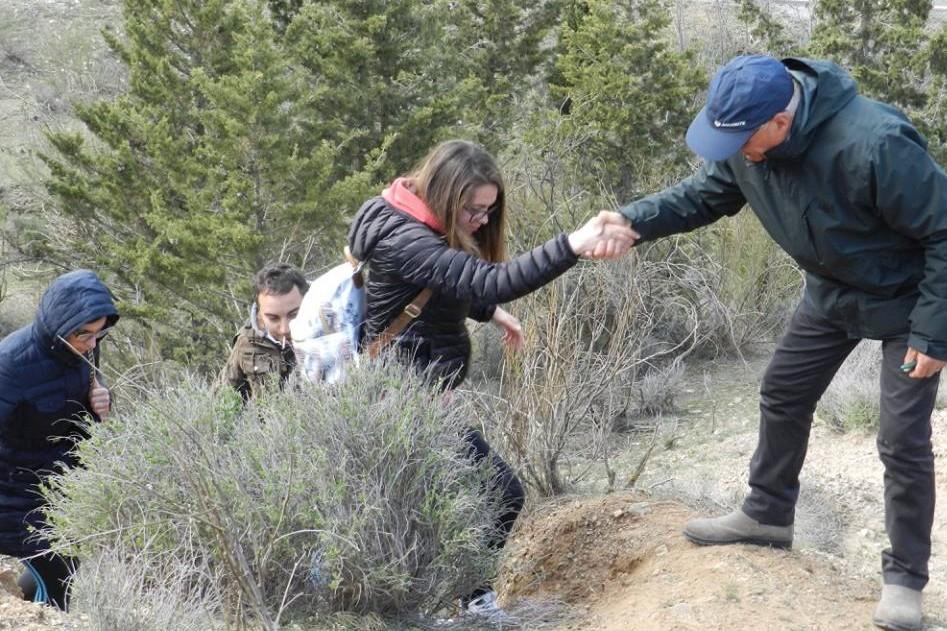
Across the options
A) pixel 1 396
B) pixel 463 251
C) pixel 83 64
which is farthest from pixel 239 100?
pixel 83 64

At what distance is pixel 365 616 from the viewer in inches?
145

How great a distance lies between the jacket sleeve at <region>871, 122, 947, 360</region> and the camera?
11.4ft

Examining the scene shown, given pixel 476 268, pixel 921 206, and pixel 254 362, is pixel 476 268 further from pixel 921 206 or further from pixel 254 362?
pixel 921 206

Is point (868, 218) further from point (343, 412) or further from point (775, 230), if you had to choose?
point (343, 412)

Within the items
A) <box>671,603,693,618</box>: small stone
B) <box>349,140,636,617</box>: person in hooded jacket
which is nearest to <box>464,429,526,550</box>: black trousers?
<box>349,140,636,617</box>: person in hooded jacket

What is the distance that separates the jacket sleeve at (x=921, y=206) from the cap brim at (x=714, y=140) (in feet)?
1.40

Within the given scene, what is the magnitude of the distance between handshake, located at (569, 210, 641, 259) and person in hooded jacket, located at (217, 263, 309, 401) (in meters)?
1.36

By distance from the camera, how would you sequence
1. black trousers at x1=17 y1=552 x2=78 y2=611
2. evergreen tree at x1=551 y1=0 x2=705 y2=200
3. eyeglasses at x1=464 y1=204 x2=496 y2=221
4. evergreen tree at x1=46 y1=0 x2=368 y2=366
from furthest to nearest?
evergreen tree at x1=551 y1=0 x2=705 y2=200 < evergreen tree at x1=46 y1=0 x2=368 y2=366 < black trousers at x1=17 y1=552 x2=78 y2=611 < eyeglasses at x1=464 y1=204 x2=496 y2=221

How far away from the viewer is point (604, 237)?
4.01m

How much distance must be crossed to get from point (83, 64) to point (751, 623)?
2111 centimetres

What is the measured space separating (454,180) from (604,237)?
23.0 inches

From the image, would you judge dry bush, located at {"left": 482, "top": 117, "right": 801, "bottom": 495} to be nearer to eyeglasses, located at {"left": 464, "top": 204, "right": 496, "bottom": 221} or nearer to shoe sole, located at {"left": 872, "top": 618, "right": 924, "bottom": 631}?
eyeglasses, located at {"left": 464, "top": 204, "right": 496, "bottom": 221}

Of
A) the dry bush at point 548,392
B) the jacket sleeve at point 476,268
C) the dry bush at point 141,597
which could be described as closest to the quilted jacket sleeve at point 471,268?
the jacket sleeve at point 476,268

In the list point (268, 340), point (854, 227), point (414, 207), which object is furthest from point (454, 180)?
point (854, 227)
